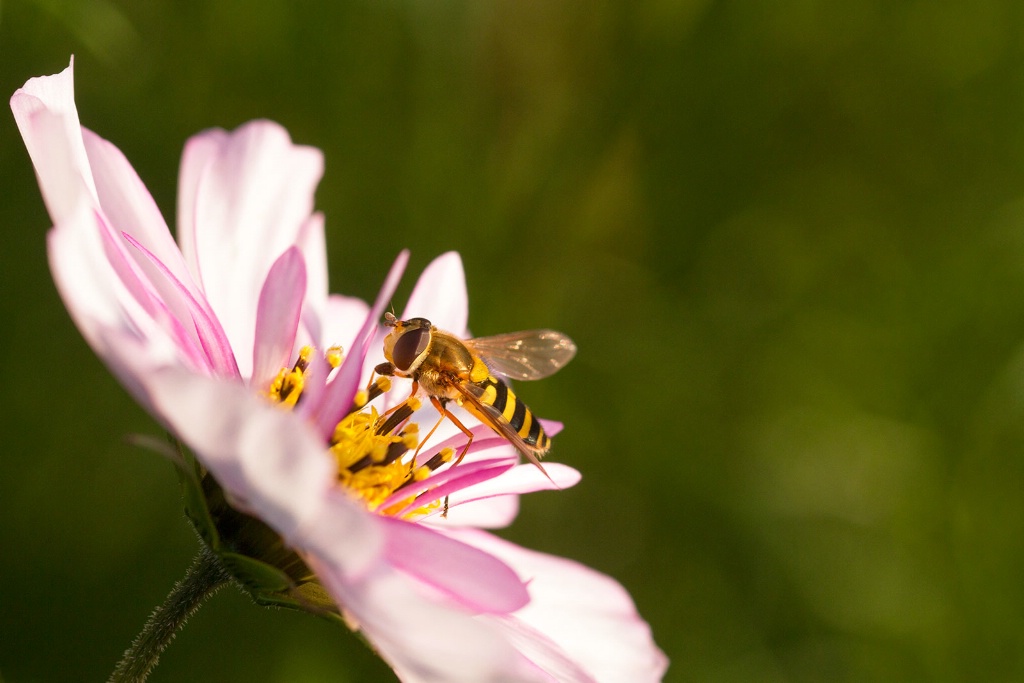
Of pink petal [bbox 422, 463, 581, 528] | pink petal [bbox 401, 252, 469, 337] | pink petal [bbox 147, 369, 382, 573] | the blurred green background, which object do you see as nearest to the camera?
pink petal [bbox 147, 369, 382, 573]

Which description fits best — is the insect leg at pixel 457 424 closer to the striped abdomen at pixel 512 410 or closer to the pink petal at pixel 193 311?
the striped abdomen at pixel 512 410

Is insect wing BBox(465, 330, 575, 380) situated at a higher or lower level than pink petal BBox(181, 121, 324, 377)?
higher

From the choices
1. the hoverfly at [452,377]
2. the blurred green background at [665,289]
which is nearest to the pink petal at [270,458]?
the hoverfly at [452,377]

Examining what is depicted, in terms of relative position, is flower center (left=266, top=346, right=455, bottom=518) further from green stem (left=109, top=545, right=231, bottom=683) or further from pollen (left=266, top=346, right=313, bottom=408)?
green stem (left=109, top=545, right=231, bottom=683)

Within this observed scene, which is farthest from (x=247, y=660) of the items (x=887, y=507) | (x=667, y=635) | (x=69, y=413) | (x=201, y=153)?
(x=887, y=507)

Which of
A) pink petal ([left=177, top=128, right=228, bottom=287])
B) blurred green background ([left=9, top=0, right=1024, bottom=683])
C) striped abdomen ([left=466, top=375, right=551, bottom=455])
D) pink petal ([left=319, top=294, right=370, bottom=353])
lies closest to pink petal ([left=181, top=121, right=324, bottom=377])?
pink petal ([left=177, top=128, right=228, bottom=287])

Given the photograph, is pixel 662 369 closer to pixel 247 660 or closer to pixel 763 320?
pixel 763 320

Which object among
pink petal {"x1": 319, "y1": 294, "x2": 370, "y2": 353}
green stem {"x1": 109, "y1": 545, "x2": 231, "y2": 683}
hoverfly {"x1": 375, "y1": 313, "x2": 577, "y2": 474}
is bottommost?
green stem {"x1": 109, "y1": 545, "x2": 231, "y2": 683}

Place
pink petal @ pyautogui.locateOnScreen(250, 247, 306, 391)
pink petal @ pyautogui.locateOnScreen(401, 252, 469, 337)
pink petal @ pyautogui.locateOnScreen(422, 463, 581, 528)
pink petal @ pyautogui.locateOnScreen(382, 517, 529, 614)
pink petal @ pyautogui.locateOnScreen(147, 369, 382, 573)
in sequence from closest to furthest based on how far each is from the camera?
pink petal @ pyautogui.locateOnScreen(147, 369, 382, 573), pink petal @ pyautogui.locateOnScreen(382, 517, 529, 614), pink petal @ pyautogui.locateOnScreen(250, 247, 306, 391), pink petal @ pyautogui.locateOnScreen(422, 463, 581, 528), pink petal @ pyautogui.locateOnScreen(401, 252, 469, 337)

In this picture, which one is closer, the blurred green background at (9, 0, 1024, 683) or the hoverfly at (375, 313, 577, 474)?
the hoverfly at (375, 313, 577, 474)
